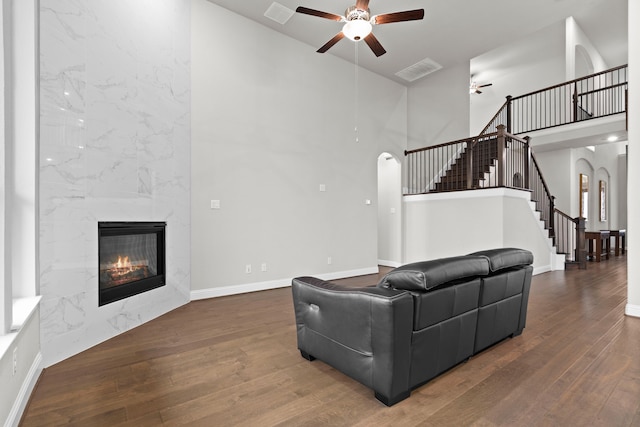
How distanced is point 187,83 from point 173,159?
1072 mm

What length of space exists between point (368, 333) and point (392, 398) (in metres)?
0.38

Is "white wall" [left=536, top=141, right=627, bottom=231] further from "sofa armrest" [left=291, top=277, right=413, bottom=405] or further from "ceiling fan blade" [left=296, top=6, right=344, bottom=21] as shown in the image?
"sofa armrest" [left=291, top=277, right=413, bottom=405]

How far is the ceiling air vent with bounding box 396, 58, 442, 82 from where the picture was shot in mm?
6523

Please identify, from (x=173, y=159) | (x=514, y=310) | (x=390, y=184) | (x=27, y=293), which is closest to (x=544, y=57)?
(x=390, y=184)

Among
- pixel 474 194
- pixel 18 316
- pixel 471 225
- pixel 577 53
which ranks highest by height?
pixel 577 53

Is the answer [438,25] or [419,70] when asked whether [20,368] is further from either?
[419,70]

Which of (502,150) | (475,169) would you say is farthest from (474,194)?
(475,169)

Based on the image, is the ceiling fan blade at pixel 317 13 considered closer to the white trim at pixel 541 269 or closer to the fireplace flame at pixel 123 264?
the fireplace flame at pixel 123 264

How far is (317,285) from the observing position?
224 centimetres

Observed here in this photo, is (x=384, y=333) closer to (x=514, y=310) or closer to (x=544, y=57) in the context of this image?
(x=514, y=310)

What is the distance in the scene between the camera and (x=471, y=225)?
233 inches

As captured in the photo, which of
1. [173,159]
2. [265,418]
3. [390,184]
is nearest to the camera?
[265,418]

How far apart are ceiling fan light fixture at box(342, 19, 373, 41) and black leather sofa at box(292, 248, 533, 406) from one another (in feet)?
9.13

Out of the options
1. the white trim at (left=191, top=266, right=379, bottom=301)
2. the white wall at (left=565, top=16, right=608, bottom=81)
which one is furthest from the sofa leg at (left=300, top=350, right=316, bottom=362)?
the white wall at (left=565, top=16, right=608, bottom=81)
